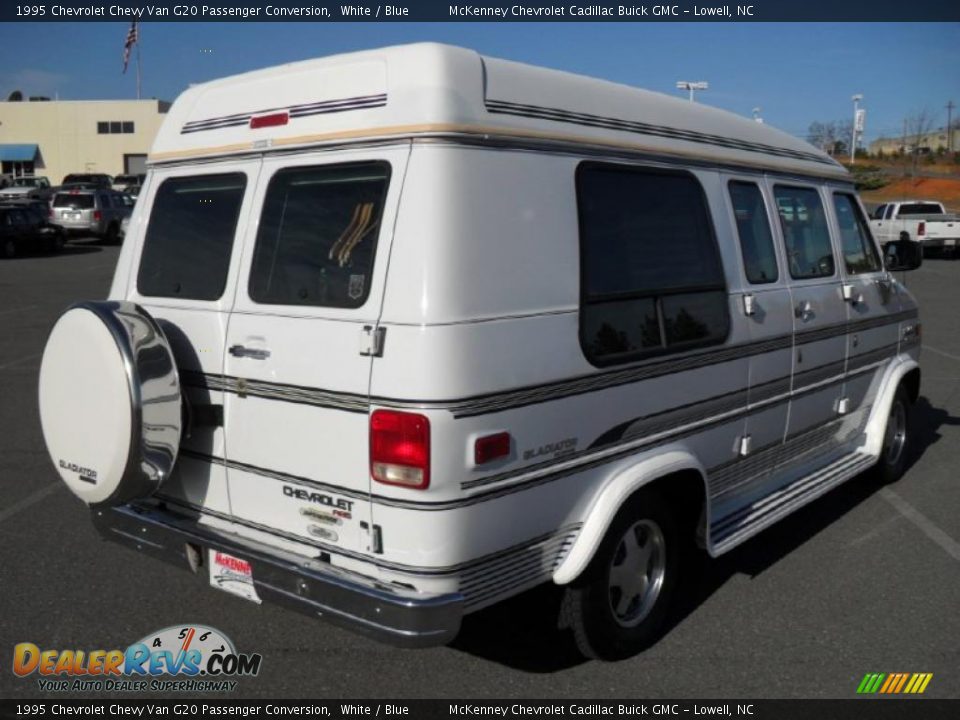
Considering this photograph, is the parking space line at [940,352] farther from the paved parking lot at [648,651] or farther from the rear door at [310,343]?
the rear door at [310,343]

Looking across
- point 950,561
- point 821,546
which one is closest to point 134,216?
point 821,546

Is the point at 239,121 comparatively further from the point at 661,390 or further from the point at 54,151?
the point at 54,151

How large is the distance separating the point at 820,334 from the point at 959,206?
48022mm

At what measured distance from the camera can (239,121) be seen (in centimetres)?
385

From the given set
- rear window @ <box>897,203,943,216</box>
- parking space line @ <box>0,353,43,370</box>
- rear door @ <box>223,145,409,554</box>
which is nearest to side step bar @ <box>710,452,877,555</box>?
rear door @ <box>223,145,409,554</box>

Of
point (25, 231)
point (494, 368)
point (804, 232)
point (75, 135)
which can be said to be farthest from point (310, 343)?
point (75, 135)

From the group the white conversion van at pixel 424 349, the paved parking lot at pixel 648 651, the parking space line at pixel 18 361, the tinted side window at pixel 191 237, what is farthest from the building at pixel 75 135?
the white conversion van at pixel 424 349

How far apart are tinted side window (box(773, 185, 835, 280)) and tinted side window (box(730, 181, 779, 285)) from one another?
0.66ft

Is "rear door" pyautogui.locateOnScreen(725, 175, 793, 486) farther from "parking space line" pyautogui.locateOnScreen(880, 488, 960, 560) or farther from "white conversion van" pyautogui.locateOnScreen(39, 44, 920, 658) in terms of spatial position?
"parking space line" pyautogui.locateOnScreen(880, 488, 960, 560)

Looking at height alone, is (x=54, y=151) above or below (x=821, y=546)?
above

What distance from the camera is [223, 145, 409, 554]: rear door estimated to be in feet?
10.7

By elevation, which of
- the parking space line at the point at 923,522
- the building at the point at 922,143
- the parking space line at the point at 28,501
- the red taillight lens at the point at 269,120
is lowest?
the parking space line at the point at 923,522

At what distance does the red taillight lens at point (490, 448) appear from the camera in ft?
10.3

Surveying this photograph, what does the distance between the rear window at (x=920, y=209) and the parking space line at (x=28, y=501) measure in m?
27.2
